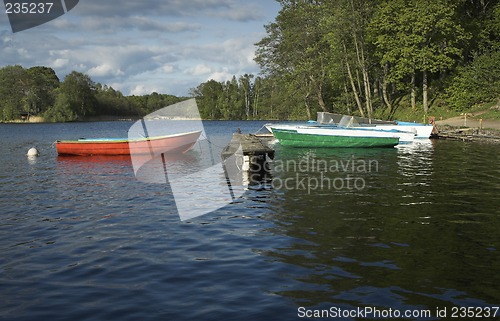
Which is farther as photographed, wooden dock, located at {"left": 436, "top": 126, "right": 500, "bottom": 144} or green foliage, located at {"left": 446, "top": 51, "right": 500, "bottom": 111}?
green foliage, located at {"left": 446, "top": 51, "right": 500, "bottom": 111}

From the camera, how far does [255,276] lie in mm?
Answer: 9117

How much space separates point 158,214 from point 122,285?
249 inches

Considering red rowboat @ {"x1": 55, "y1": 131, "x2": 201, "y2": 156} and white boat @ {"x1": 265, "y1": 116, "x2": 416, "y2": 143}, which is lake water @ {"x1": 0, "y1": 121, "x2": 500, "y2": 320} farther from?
white boat @ {"x1": 265, "y1": 116, "x2": 416, "y2": 143}

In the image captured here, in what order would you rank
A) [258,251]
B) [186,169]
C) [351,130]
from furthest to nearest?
[351,130] → [186,169] → [258,251]

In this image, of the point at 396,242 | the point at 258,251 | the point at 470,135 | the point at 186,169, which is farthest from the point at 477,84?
the point at 258,251

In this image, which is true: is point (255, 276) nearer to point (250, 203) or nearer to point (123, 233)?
point (123, 233)

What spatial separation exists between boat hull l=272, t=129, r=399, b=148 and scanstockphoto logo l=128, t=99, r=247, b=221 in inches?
326

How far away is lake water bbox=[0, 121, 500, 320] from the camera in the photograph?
7770 millimetres

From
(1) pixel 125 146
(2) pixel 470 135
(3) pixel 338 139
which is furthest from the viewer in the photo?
(2) pixel 470 135

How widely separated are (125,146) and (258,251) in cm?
2686

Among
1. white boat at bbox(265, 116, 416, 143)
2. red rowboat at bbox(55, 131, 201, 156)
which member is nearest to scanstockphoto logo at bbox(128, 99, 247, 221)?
red rowboat at bbox(55, 131, 201, 156)

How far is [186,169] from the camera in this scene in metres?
27.7

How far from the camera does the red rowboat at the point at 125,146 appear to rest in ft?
116

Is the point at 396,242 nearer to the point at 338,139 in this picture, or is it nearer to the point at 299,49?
the point at 338,139
